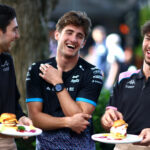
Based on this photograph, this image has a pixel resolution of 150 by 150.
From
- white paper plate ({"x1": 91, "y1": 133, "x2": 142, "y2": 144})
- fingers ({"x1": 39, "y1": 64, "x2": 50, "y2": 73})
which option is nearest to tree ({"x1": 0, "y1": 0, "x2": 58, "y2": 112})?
fingers ({"x1": 39, "y1": 64, "x2": 50, "y2": 73})

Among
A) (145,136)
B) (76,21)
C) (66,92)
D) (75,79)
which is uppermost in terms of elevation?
(76,21)

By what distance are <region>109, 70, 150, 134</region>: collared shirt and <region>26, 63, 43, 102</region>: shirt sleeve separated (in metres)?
0.83

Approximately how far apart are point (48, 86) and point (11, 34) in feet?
2.26

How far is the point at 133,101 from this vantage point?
4816 mm

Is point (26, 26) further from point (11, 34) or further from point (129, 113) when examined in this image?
point (129, 113)

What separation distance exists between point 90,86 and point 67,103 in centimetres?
40

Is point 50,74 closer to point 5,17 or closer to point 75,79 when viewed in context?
point 75,79

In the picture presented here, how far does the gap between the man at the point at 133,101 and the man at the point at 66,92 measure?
0.74 ft

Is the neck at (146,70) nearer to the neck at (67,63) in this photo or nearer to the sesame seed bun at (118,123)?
the sesame seed bun at (118,123)

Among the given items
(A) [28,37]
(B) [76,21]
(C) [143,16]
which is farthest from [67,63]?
(C) [143,16]

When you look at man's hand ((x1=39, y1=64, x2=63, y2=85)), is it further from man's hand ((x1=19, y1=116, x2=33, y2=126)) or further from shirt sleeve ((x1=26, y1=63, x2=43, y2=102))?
man's hand ((x1=19, y1=116, x2=33, y2=126))

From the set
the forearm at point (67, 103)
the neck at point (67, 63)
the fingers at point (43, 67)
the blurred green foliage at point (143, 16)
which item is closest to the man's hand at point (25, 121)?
the forearm at point (67, 103)

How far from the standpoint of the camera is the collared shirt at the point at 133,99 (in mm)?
4715

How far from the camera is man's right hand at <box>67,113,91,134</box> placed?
15.2 feet
